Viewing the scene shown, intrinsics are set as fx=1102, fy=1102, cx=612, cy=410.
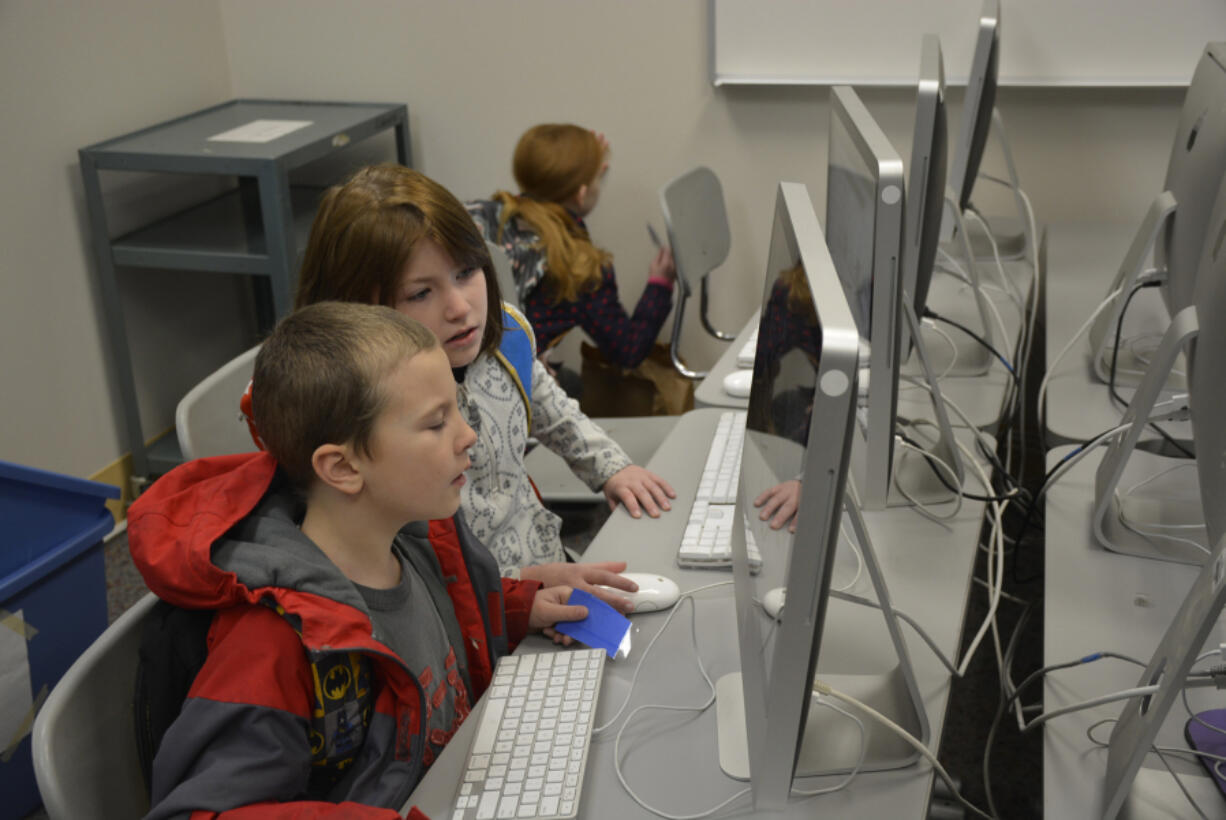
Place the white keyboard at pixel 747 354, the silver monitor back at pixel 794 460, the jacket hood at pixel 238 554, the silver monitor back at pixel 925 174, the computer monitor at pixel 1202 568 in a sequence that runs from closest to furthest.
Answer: the silver monitor back at pixel 794 460
the computer monitor at pixel 1202 568
the jacket hood at pixel 238 554
the silver monitor back at pixel 925 174
the white keyboard at pixel 747 354

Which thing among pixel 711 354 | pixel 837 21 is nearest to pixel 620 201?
pixel 711 354

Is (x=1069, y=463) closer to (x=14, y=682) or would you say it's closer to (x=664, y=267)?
(x=664, y=267)

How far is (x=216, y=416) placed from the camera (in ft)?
4.54

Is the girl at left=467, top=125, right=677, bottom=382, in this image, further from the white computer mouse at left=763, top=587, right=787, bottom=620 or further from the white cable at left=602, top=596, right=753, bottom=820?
the white computer mouse at left=763, top=587, right=787, bottom=620

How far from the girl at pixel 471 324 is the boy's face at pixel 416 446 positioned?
0.69 feet

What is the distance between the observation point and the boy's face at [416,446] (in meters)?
0.97

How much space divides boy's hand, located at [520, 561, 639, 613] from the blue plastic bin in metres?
0.84

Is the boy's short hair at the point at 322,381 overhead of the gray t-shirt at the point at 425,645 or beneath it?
overhead

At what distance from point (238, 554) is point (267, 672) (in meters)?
0.10

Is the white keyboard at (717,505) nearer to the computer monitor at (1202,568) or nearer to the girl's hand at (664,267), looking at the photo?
the computer monitor at (1202,568)

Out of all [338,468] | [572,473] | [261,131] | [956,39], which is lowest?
[572,473]

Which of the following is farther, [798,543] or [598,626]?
[598,626]

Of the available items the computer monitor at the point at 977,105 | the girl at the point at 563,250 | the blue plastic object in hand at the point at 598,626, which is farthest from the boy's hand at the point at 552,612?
the girl at the point at 563,250

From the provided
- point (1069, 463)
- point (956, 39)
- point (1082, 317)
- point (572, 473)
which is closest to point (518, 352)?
point (572, 473)
